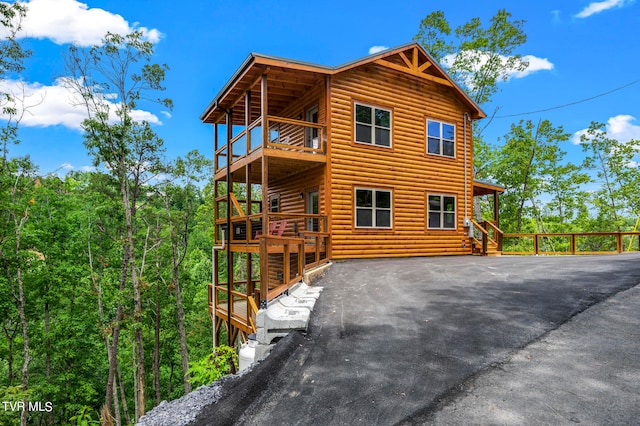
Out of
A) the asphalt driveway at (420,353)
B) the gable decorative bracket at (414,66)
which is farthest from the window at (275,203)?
the asphalt driveway at (420,353)

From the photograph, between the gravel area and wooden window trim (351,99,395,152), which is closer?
the gravel area

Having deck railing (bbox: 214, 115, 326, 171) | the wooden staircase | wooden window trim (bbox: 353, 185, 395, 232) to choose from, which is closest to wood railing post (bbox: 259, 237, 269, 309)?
deck railing (bbox: 214, 115, 326, 171)

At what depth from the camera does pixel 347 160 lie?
471 inches

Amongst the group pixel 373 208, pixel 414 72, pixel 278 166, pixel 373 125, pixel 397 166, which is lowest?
pixel 373 208

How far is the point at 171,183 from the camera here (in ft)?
66.3

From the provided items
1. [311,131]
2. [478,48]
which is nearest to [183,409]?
[311,131]

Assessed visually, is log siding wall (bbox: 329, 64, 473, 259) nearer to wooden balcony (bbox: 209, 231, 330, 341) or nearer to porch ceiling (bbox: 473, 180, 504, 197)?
porch ceiling (bbox: 473, 180, 504, 197)

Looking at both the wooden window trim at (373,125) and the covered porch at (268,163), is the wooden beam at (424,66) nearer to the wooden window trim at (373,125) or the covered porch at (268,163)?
the wooden window trim at (373,125)

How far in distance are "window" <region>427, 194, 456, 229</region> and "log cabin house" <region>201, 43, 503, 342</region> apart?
58mm

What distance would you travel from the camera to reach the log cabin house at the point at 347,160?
35.9 ft

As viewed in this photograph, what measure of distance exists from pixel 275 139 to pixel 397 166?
15.0 ft

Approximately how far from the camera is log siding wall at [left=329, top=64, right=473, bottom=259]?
1175 cm

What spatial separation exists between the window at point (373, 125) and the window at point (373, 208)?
5.82 feet

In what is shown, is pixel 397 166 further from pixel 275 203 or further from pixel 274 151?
pixel 275 203
